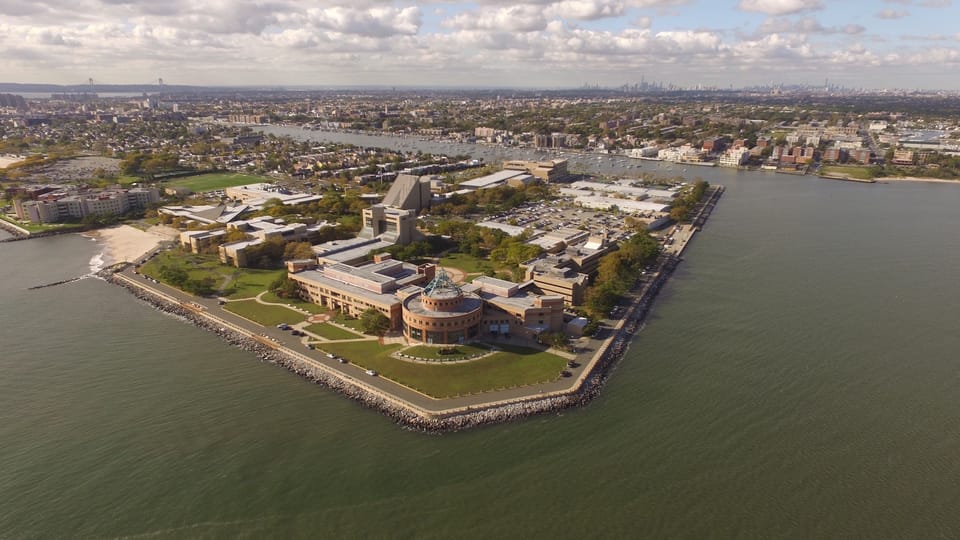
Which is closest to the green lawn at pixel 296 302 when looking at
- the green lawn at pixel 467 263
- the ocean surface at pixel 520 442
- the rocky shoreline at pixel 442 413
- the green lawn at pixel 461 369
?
the rocky shoreline at pixel 442 413

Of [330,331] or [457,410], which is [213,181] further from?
[457,410]

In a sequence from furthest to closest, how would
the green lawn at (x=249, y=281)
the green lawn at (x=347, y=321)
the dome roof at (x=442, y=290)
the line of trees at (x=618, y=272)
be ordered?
the green lawn at (x=249, y=281) < the line of trees at (x=618, y=272) < the green lawn at (x=347, y=321) < the dome roof at (x=442, y=290)

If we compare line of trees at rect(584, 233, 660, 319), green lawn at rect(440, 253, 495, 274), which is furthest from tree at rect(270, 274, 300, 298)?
line of trees at rect(584, 233, 660, 319)

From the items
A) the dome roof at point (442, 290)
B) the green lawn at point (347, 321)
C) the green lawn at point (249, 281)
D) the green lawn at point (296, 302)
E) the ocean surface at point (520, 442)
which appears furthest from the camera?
the green lawn at point (249, 281)

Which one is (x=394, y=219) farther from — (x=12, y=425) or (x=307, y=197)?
(x=12, y=425)

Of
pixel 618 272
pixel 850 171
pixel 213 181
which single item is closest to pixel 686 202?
pixel 618 272

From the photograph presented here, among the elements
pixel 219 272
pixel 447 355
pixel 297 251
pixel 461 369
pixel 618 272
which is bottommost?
pixel 461 369

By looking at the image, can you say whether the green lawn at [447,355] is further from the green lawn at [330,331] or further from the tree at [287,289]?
the tree at [287,289]
